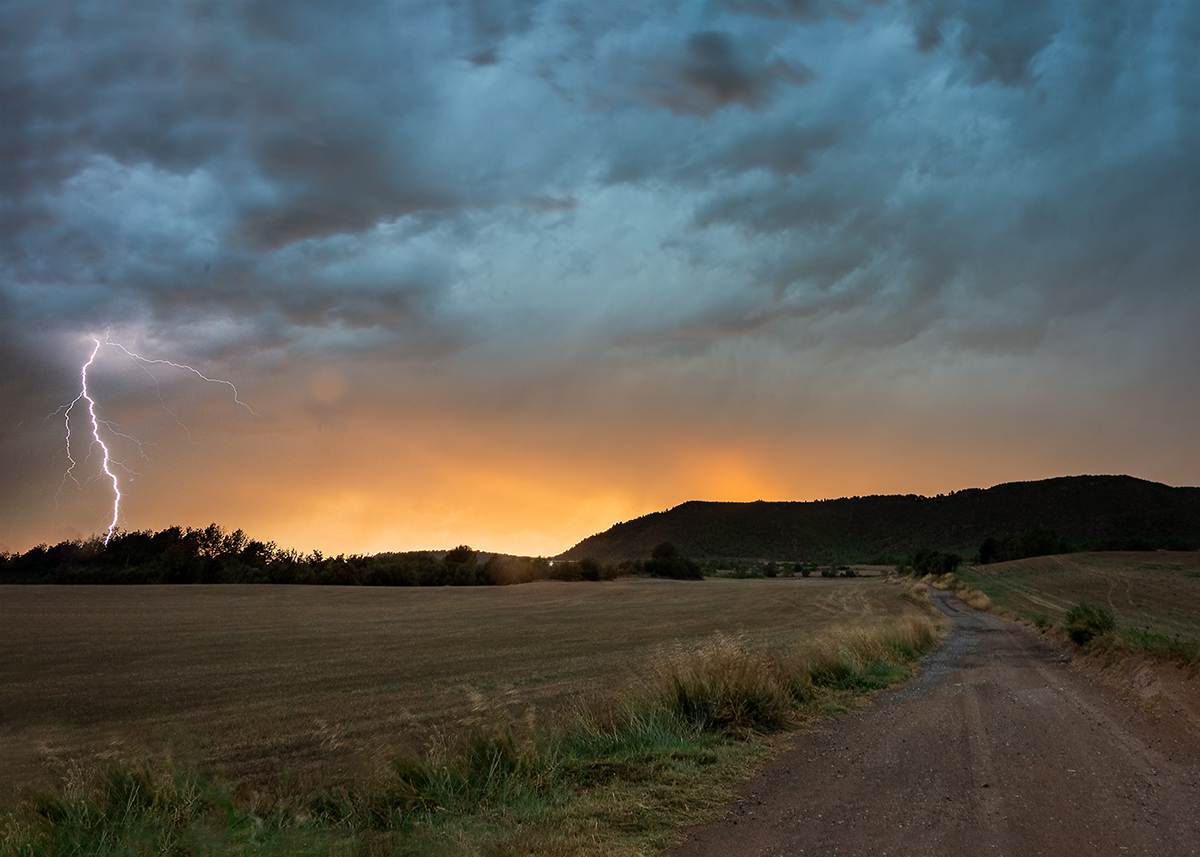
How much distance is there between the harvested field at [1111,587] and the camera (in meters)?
33.5

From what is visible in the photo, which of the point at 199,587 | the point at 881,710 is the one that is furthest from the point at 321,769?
the point at 199,587

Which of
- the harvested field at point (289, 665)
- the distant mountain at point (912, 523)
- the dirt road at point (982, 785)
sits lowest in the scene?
the harvested field at point (289, 665)

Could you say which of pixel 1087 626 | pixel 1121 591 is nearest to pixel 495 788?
pixel 1087 626

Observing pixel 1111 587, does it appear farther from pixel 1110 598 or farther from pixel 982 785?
pixel 982 785

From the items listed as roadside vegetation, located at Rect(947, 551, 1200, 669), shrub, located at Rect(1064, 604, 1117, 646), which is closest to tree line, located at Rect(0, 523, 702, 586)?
roadside vegetation, located at Rect(947, 551, 1200, 669)

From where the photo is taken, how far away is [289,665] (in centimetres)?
2158

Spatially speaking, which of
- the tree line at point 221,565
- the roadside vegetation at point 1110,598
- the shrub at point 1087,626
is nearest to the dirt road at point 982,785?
the roadside vegetation at point 1110,598

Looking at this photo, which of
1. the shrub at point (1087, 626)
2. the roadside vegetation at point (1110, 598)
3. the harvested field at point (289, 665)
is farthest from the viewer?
the shrub at point (1087, 626)

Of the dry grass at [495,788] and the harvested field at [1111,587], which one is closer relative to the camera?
the dry grass at [495,788]

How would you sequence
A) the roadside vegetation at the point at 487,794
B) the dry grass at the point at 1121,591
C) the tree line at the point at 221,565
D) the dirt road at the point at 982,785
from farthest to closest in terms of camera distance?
the tree line at the point at 221,565
the dry grass at the point at 1121,591
the dirt road at the point at 982,785
the roadside vegetation at the point at 487,794

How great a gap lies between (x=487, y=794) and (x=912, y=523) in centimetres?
18356

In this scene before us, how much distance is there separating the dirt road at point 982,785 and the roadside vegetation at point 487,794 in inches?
25.6

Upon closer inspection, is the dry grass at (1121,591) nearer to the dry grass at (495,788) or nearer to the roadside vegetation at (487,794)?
the dry grass at (495,788)

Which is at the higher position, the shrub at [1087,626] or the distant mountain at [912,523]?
the distant mountain at [912,523]
